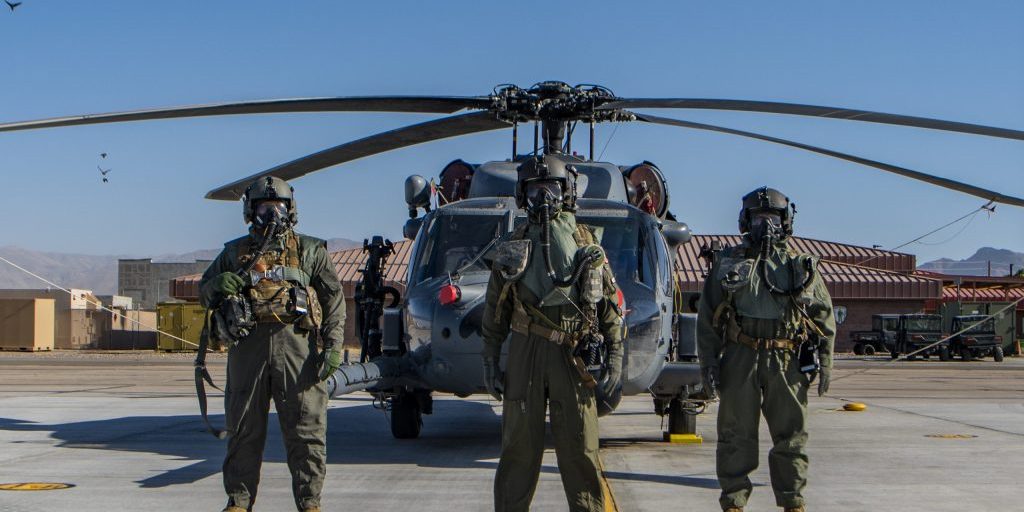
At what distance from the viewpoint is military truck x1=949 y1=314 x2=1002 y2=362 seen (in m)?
37.2

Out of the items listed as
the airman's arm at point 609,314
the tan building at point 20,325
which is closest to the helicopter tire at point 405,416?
the airman's arm at point 609,314

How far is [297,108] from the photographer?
9.34m

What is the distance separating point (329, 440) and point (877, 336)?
32.4 m

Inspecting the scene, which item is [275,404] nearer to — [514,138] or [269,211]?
[269,211]

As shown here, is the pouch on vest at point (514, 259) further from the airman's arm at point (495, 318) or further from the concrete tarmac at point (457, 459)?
the concrete tarmac at point (457, 459)

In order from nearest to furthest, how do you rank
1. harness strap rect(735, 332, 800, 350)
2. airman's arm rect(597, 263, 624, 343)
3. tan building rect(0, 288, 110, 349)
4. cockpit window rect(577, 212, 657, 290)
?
airman's arm rect(597, 263, 624, 343), harness strap rect(735, 332, 800, 350), cockpit window rect(577, 212, 657, 290), tan building rect(0, 288, 110, 349)

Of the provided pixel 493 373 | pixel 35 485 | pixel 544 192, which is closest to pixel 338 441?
pixel 35 485

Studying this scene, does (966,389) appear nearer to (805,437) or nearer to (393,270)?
(805,437)

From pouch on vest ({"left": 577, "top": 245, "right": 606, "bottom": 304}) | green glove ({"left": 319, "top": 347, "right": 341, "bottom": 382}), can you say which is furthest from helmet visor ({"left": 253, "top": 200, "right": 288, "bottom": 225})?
pouch on vest ({"left": 577, "top": 245, "right": 606, "bottom": 304})

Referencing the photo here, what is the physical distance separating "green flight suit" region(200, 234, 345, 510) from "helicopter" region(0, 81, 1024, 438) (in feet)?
6.76

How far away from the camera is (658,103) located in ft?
32.6

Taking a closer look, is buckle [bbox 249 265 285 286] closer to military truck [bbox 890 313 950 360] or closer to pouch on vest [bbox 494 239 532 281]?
pouch on vest [bbox 494 239 532 281]

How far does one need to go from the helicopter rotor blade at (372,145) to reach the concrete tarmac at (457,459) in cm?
234

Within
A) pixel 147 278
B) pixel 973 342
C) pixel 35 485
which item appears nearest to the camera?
pixel 35 485
